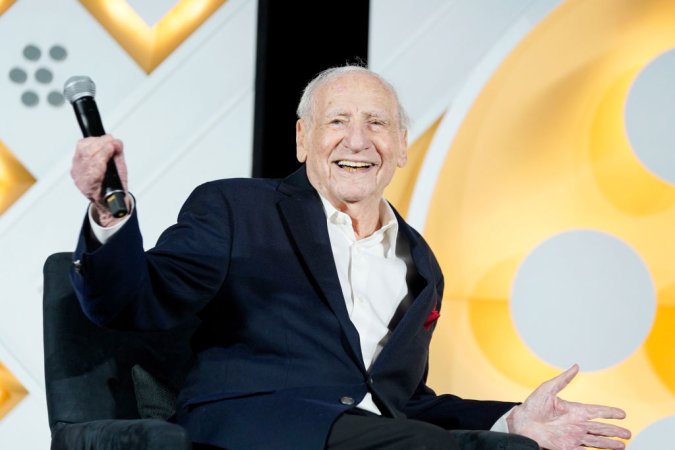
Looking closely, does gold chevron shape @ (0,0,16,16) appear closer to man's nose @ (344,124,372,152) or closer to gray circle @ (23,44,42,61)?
gray circle @ (23,44,42,61)

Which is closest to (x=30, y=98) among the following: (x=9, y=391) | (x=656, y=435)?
(x=9, y=391)

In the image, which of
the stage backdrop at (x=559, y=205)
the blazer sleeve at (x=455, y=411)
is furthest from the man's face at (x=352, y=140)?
the stage backdrop at (x=559, y=205)

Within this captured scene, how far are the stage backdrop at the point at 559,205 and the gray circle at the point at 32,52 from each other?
1161 mm

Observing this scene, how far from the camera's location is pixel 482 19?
10.0 ft

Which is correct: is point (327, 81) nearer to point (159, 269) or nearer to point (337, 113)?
point (337, 113)

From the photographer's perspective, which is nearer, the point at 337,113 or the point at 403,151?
the point at 337,113

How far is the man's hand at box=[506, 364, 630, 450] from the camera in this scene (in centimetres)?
175

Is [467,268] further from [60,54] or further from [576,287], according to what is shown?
[60,54]

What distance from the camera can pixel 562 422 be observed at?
1.77 metres

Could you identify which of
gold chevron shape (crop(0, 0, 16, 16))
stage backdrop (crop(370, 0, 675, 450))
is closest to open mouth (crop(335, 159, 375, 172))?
stage backdrop (crop(370, 0, 675, 450))

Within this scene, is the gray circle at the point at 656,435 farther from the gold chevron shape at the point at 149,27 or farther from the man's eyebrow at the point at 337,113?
the gold chevron shape at the point at 149,27

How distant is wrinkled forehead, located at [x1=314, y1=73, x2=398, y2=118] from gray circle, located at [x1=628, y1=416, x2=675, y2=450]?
4.44 feet

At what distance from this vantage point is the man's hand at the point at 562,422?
5.76 feet

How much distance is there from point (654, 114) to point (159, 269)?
70.4 inches
